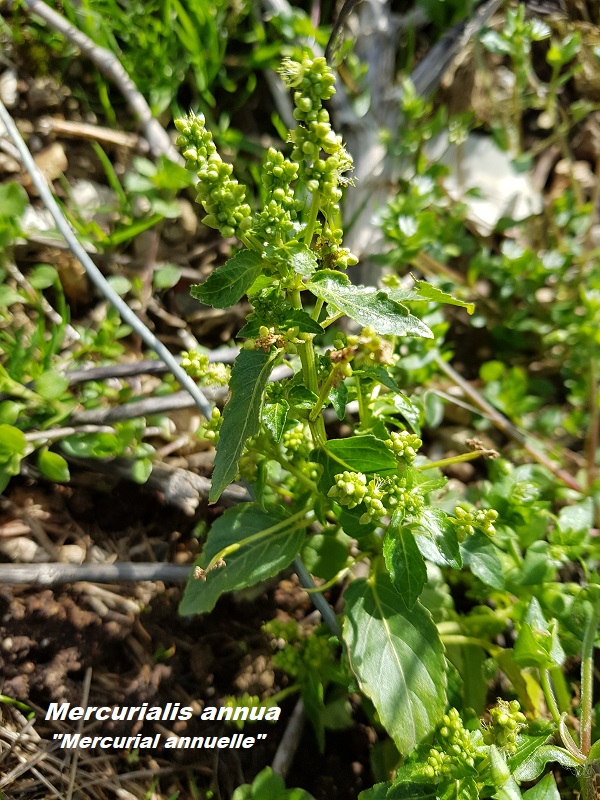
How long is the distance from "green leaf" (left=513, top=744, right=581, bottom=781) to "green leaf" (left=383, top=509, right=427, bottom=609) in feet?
1.38

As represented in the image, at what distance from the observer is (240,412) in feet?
4.08

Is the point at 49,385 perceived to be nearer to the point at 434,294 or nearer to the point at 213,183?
the point at 213,183

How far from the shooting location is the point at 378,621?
1.51m

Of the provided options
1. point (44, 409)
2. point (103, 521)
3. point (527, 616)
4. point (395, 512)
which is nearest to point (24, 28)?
point (44, 409)

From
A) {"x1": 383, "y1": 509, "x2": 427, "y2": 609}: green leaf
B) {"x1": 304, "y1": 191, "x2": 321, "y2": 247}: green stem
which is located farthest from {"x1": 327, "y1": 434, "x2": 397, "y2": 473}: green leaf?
{"x1": 304, "y1": 191, "x2": 321, "y2": 247}: green stem

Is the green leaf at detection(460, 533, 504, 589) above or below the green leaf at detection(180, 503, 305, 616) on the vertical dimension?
above

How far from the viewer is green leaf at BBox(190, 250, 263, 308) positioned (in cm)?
121

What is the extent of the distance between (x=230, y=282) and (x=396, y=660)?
3.01 feet

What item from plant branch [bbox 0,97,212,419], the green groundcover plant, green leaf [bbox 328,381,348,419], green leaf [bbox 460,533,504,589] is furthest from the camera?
plant branch [bbox 0,97,212,419]

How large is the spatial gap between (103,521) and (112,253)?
0.99m

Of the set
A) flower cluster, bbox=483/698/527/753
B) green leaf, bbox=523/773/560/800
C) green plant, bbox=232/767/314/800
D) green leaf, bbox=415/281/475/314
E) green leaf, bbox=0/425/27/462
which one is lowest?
green plant, bbox=232/767/314/800

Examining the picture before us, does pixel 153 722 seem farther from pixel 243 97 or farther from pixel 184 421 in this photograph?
pixel 243 97

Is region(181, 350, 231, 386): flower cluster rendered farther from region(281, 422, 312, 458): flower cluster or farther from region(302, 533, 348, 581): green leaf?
region(302, 533, 348, 581): green leaf

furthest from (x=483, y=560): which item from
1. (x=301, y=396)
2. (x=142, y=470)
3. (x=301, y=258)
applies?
(x=142, y=470)
